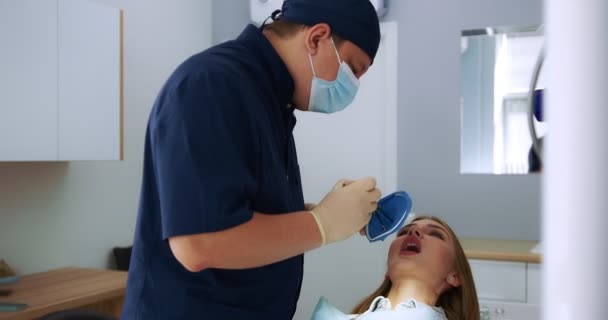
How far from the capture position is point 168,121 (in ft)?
3.50

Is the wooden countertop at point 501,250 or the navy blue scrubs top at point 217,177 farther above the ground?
the navy blue scrubs top at point 217,177

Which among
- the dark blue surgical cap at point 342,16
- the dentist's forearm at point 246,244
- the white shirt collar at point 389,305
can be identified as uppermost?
the dark blue surgical cap at point 342,16

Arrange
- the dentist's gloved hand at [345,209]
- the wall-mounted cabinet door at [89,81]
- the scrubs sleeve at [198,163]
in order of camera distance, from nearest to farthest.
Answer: the scrubs sleeve at [198,163], the dentist's gloved hand at [345,209], the wall-mounted cabinet door at [89,81]

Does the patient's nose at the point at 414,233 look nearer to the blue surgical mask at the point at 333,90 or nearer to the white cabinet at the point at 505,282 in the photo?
the blue surgical mask at the point at 333,90

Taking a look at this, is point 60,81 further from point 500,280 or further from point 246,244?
point 500,280

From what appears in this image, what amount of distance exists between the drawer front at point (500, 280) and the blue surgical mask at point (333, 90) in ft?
5.53

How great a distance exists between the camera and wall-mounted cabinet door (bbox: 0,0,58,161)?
2396 mm

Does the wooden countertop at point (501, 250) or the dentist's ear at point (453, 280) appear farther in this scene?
the wooden countertop at point (501, 250)

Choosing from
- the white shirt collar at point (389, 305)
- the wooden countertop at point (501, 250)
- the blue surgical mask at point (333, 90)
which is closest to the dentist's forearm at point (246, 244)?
the blue surgical mask at point (333, 90)

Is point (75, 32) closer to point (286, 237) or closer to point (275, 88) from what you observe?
point (275, 88)

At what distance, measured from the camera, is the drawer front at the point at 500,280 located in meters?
2.81

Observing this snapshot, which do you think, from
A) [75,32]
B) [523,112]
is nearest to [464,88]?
[523,112]

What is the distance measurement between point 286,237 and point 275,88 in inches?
13.9

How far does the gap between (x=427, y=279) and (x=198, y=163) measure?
1.12m
